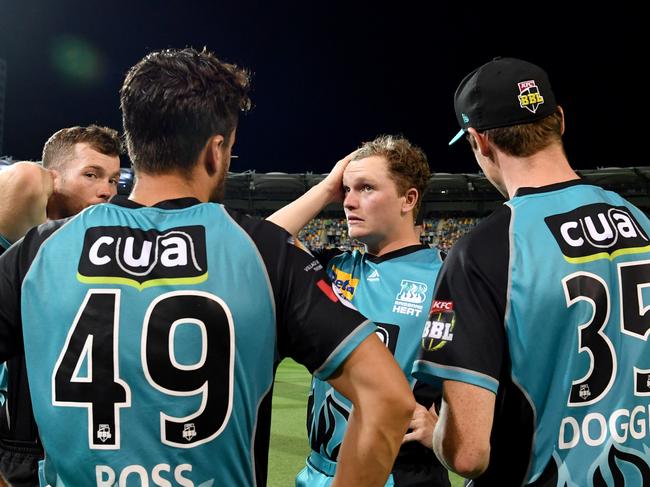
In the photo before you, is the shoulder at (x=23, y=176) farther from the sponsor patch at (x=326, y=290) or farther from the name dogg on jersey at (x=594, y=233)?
the name dogg on jersey at (x=594, y=233)

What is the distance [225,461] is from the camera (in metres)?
1.38

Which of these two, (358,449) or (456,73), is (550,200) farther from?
(456,73)

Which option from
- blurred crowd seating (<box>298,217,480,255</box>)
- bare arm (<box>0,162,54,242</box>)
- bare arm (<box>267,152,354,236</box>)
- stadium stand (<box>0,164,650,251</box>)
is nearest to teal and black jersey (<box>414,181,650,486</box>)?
bare arm (<box>267,152,354,236</box>)

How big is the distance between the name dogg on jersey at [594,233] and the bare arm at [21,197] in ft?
6.26

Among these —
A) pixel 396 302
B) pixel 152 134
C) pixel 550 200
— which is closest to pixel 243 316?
pixel 152 134

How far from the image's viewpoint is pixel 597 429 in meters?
1.58

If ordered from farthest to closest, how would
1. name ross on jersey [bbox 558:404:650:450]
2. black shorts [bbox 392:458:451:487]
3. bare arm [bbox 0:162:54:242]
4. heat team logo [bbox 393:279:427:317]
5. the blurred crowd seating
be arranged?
the blurred crowd seating < heat team logo [bbox 393:279:427:317] < black shorts [bbox 392:458:451:487] < bare arm [bbox 0:162:54:242] < name ross on jersey [bbox 558:404:650:450]

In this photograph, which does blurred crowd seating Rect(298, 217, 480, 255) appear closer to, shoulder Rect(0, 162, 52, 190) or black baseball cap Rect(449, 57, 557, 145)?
shoulder Rect(0, 162, 52, 190)

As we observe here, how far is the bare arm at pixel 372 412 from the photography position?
135 cm

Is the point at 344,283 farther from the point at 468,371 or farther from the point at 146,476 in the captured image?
the point at 146,476

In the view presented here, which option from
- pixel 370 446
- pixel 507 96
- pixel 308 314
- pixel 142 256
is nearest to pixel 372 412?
pixel 370 446

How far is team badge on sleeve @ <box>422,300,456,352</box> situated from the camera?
161 centimetres

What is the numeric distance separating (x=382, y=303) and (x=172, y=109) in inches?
59.6

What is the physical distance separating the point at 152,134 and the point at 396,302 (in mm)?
1520
